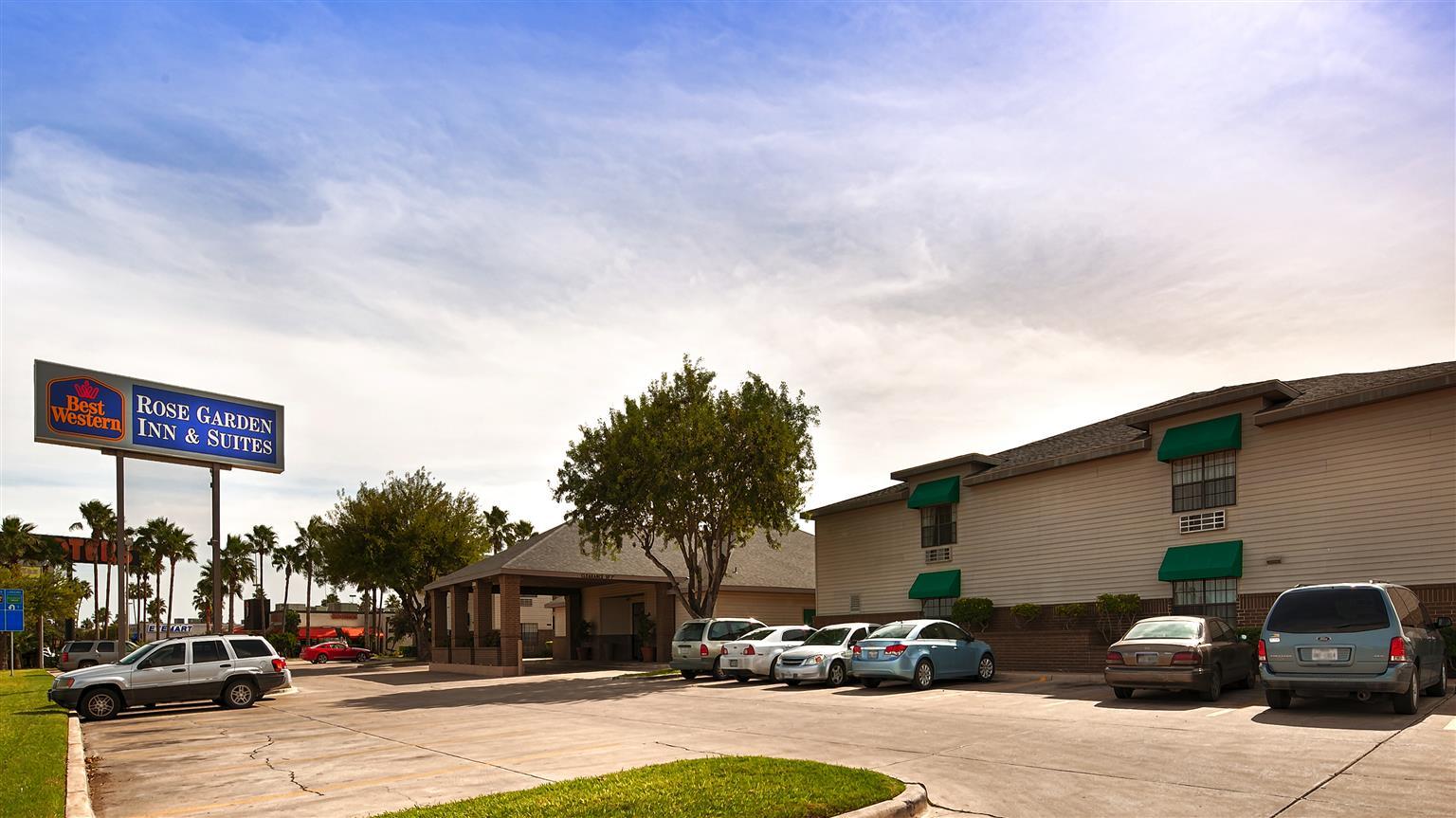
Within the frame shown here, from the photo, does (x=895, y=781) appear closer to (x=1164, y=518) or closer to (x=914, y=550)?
(x=1164, y=518)

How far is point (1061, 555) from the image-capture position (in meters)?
27.9

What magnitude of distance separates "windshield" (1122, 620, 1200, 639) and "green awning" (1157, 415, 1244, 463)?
6.80m

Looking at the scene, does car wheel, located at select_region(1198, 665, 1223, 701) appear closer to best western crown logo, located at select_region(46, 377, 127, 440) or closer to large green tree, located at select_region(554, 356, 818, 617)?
large green tree, located at select_region(554, 356, 818, 617)

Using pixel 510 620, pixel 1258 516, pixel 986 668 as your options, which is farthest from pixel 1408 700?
pixel 510 620

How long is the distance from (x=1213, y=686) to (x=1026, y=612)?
34.6 feet

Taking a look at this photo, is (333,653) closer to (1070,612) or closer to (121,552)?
(121,552)

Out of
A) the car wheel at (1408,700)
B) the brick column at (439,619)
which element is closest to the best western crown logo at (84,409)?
the brick column at (439,619)

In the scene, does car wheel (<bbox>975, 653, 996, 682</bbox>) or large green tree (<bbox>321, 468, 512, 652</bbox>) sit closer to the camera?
car wheel (<bbox>975, 653, 996, 682</bbox>)

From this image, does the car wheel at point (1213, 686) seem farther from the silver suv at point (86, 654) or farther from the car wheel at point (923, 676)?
the silver suv at point (86, 654)

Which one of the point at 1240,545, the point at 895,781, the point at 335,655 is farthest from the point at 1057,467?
the point at 335,655

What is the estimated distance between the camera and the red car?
60.4 m

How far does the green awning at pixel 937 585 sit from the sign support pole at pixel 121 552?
72.9 ft

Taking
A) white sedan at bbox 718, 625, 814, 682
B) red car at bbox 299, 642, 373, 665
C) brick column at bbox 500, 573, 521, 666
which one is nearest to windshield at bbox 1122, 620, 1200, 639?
white sedan at bbox 718, 625, 814, 682

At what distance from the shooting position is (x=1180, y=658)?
56.4 ft
